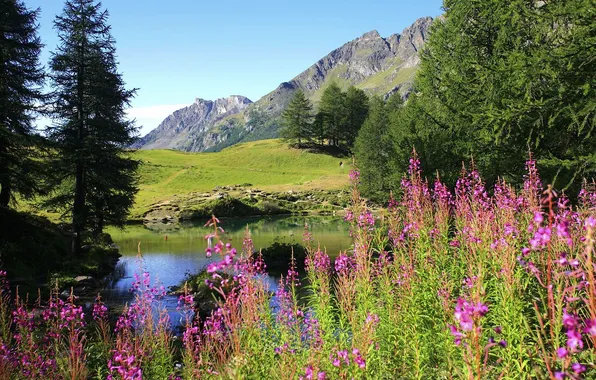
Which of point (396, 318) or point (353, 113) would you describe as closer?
point (396, 318)

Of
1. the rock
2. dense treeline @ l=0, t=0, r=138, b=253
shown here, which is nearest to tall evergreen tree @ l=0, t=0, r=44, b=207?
dense treeline @ l=0, t=0, r=138, b=253

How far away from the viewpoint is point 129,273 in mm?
22625

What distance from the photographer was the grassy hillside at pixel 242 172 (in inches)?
2689

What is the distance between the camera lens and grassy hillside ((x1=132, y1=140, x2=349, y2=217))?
68.3 meters

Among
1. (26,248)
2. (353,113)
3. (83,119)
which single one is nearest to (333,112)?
(353,113)

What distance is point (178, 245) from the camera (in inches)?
1248

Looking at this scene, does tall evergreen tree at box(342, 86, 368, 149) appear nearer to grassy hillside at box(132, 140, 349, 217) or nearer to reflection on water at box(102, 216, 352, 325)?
grassy hillside at box(132, 140, 349, 217)

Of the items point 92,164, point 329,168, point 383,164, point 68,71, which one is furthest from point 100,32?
point 329,168

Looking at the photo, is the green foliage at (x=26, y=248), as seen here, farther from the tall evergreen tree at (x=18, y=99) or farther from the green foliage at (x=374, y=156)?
the green foliage at (x=374, y=156)

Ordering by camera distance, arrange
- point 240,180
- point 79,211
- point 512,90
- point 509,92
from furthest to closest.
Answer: point 240,180 → point 79,211 → point 509,92 → point 512,90

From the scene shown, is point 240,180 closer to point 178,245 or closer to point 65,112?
point 178,245

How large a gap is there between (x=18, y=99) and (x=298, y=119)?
72712mm

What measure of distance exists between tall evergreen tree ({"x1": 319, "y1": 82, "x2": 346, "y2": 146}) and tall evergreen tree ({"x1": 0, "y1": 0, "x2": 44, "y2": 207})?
231 feet

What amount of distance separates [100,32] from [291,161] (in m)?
65.5
